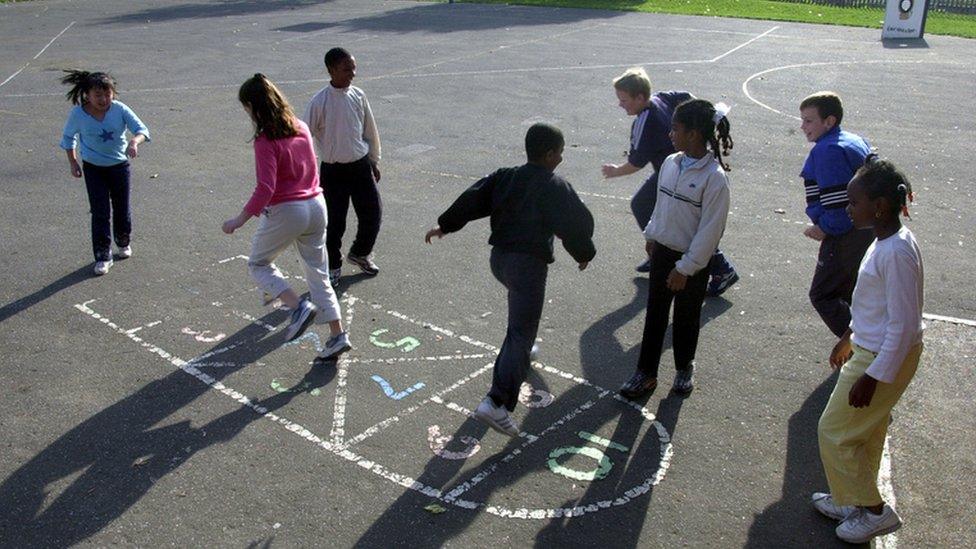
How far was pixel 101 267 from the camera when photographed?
315 inches

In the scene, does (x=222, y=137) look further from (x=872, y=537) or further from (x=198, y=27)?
(x=198, y=27)

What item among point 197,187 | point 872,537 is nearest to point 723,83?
point 197,187

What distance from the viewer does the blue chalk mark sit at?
230 inches

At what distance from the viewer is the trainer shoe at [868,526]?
434 cm

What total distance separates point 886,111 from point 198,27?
765 inches

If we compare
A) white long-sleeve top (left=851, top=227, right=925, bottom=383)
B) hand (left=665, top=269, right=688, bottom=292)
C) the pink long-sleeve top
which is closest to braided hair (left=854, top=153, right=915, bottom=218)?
white long-sleeve top (left=851, top=227, right=925, bottom=383)

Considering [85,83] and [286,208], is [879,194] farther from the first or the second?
Result: [85,83]

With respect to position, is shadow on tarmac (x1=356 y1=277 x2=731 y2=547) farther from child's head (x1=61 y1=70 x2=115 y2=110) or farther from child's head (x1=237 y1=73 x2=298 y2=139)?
child's head (x1=61 y1=70 x2=115 y2=110)

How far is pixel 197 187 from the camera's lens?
34.7 ft

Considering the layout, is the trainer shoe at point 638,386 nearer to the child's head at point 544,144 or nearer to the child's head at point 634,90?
the child's head at point 544,144

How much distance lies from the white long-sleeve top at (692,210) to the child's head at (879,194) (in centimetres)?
116

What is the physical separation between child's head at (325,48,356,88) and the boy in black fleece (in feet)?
8.15

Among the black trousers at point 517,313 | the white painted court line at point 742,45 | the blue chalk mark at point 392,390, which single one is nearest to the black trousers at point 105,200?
the blue chalk mark at point 392,390

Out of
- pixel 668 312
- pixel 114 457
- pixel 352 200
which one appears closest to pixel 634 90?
pixel 668 312
